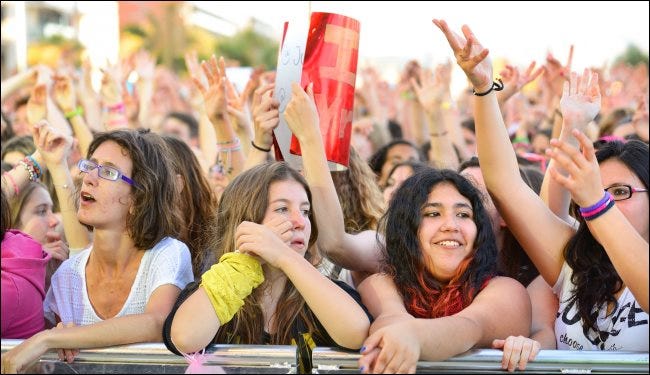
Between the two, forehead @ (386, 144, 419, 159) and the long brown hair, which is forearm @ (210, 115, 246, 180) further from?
forehead @ (386, 144, 419, 159)

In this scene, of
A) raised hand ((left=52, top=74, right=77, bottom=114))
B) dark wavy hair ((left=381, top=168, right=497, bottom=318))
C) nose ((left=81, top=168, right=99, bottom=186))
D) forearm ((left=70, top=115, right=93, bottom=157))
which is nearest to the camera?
dark wavy hair ((left=381, top=168, right=497, bottom=318))

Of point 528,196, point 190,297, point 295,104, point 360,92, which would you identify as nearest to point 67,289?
point 190,297

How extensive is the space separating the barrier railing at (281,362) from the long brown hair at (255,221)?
0.47 meters

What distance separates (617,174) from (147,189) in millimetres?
1614

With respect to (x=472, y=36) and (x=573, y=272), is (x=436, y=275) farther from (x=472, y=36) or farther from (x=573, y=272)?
(x=472, y=36)

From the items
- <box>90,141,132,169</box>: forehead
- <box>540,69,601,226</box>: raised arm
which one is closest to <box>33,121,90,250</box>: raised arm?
<box>90,141,132,169</box>: forehead

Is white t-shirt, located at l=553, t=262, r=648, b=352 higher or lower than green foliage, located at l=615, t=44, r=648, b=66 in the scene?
lower

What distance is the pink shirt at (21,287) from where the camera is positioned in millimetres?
2782

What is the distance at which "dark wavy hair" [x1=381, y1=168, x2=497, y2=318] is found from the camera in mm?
2771

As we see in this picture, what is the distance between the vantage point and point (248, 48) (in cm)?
5072

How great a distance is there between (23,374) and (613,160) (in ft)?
5.96

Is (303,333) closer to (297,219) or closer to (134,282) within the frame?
(297,219)

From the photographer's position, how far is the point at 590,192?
2277mm

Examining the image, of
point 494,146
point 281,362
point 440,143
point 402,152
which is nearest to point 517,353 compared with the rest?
point 281,362
